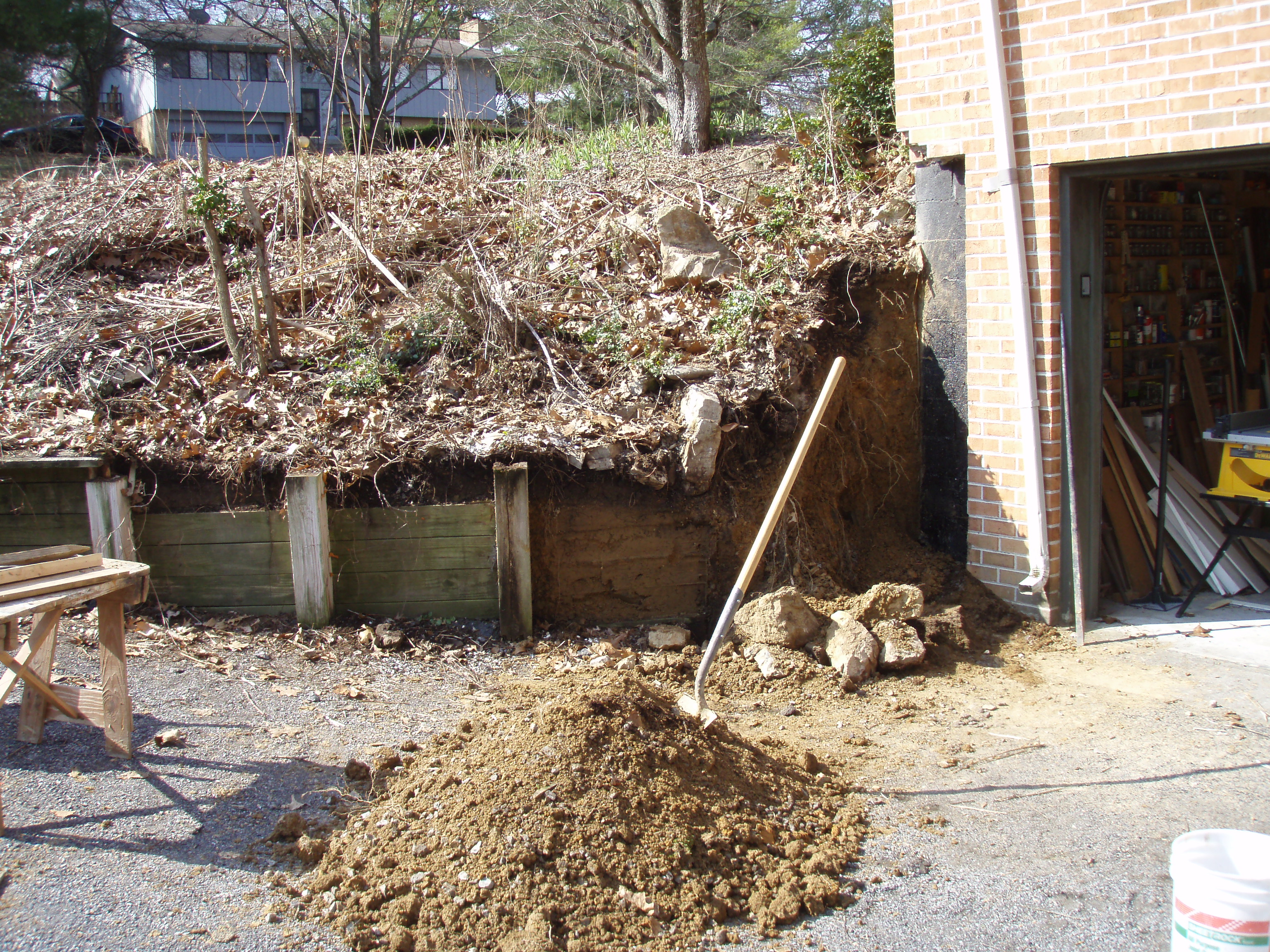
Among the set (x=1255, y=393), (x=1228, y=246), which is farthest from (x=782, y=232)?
(x=1255, y=393)

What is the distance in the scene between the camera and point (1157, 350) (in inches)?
275

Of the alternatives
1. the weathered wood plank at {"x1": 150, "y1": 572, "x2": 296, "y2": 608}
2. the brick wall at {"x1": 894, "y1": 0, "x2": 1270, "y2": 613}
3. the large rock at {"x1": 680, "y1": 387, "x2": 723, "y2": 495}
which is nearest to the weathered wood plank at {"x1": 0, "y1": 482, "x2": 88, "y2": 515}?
the weathered wood plank at {"x1": 150, "y1": 572, "x2": 296, "y2": 608}

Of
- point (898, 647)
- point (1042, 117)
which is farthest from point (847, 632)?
point (1042, 117)

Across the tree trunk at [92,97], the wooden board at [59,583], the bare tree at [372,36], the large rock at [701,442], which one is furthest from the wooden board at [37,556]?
the tree trunk at [92,97]

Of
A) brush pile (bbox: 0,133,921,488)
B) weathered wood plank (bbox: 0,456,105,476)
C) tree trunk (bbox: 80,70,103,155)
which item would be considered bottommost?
weathered wood plank (bbox: 0,456,105,476)

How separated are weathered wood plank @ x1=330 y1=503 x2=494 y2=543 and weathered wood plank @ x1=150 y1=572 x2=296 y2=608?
0.45 meters

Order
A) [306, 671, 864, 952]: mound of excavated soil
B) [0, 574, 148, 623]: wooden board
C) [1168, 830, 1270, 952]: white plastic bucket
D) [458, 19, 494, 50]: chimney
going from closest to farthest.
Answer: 1. [1168, 830, 1270, 952]: white plastic bucket
2. [306, 671, 864, 952]: mound of excavated soil
3. [0, 574, 148, 623]: wooden board
4. [458, 19, 494, 50]: chimney

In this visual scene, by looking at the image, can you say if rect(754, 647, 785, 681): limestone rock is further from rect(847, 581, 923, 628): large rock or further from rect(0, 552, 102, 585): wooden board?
rect(0, 552, 102, 585): wooden board

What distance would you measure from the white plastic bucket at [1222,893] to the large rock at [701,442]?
3.68m

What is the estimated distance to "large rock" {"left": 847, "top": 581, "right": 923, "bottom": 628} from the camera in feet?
17.8

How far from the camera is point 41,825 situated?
3.52 meters

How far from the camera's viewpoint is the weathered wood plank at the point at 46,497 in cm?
562

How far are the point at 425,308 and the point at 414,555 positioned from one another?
208 centimetres

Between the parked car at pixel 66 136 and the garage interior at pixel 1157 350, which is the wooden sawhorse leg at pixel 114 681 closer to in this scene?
the garage interior at pixel 1157 350
